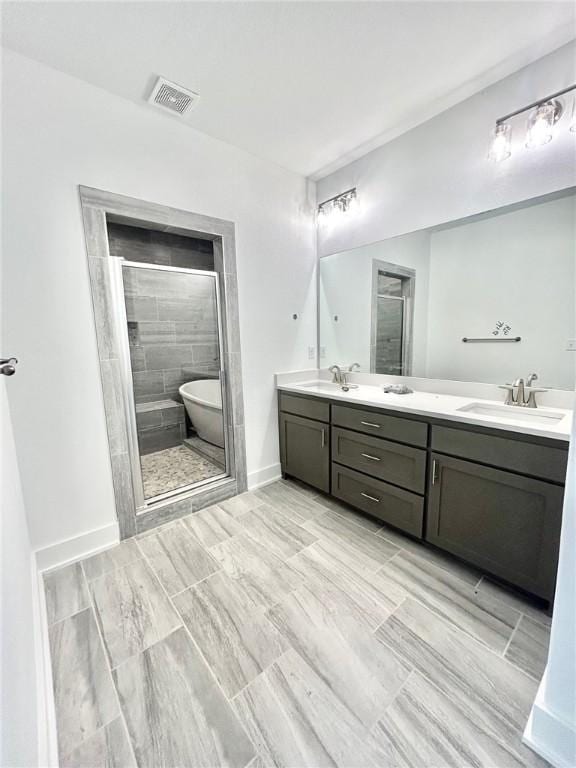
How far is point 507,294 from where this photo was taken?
71.1 inches

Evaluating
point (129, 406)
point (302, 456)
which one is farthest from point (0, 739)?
point (302, 456)

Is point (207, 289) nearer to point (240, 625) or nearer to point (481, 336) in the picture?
point (481, 336)

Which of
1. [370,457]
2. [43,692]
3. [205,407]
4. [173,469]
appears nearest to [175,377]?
[205,407]

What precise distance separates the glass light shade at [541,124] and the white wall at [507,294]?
0.30 metres

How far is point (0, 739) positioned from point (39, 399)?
1.48m

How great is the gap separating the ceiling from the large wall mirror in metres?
0.73

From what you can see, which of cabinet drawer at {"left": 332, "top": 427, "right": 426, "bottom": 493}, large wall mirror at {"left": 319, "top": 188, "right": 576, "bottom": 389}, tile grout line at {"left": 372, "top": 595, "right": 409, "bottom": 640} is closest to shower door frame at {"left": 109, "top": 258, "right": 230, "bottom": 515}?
cabinet drawer at {"left": 332, "top": 427, "right": 426, "bottom": 493}

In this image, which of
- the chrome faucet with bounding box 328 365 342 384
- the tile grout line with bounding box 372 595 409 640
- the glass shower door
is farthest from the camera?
the chrome faucet with bounding box 328 365 342 384

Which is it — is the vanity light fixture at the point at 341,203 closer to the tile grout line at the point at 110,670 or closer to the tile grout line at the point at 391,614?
the tile grout line at the point at 391,614

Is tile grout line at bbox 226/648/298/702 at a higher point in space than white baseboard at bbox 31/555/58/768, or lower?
lower

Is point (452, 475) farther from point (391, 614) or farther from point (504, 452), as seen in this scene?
point (391, 614)

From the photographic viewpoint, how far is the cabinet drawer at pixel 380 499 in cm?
178

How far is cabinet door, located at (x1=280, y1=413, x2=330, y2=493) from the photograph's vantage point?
228 cm

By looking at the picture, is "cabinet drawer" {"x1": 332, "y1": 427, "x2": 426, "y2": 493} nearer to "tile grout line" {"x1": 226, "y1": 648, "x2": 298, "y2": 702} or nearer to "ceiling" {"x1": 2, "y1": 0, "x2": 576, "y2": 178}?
"tile grout line" {"x1": 226, "y1": 648, "x2": 298, "y2": 702}
